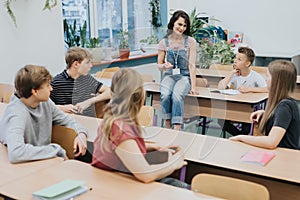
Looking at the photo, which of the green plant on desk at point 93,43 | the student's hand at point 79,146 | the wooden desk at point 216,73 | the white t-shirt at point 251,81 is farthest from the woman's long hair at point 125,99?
the green plant on desk at point 93,43

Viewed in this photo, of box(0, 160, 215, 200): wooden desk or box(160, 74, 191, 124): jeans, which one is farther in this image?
box(160, 74, 191, 124): jeans

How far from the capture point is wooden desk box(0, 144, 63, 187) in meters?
1.76

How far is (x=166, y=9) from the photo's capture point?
23.3ft

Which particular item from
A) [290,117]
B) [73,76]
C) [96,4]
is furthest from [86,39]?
[290,117]

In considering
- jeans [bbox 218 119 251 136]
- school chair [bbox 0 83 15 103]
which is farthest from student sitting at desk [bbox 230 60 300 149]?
school chair [bbox 0 83 15 103]

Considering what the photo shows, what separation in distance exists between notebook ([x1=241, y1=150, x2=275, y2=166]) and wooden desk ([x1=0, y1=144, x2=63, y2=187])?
0.98 meters

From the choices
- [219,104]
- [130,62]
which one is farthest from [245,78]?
[130,62]

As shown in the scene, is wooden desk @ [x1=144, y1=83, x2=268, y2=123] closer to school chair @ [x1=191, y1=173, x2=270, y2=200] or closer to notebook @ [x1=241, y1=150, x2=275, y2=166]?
notebook @ [x1=241, y1=150, x2=275, y2=166]

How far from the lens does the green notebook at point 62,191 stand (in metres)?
1.51

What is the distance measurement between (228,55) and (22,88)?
12.7 ft

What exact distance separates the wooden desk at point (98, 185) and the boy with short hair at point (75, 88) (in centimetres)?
126

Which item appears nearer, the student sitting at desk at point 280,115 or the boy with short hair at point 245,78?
the student sitting at desk at point 280,115

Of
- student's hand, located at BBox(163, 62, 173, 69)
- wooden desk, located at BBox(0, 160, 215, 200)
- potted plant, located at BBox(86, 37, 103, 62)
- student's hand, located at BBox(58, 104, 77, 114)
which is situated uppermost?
potted plant, located at BBox(86, 37, 103, 62)

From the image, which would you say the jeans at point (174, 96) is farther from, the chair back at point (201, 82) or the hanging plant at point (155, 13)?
the hanging plant at point (155, 13)
